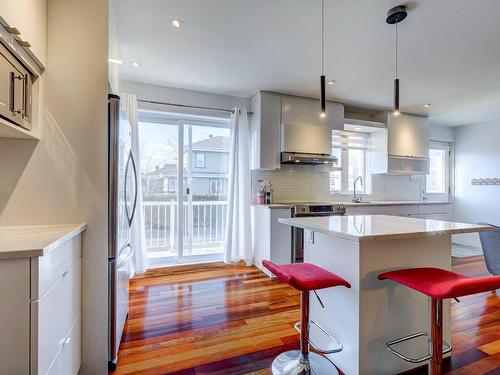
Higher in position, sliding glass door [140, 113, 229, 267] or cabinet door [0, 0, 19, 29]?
cabinet door [0, 0, 19, 29]

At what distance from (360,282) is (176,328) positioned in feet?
5.04

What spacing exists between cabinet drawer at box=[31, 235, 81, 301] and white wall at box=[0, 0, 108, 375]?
22cm

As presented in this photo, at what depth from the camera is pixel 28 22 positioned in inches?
54.7

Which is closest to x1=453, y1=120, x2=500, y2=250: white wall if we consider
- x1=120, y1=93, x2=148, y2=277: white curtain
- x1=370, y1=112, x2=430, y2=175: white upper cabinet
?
x1=370, y1=112, x2=430, y2=175: white upper cabinet

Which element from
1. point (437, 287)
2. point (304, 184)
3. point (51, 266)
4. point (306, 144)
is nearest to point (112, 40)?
point (51, 266)

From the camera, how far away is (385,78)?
326cm

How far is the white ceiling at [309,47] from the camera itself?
6.62 feet

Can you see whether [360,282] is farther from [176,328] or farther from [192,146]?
[192,146]

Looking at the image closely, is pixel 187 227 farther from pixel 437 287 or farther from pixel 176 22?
pixel 437 287

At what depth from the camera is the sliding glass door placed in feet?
12.2

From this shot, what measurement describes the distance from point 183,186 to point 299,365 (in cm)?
277

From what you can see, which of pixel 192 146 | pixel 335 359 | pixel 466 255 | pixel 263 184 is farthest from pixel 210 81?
pixel 466 255

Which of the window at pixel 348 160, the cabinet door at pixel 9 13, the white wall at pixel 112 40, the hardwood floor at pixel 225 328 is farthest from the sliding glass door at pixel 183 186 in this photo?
the cabinet door at pixel 9 13

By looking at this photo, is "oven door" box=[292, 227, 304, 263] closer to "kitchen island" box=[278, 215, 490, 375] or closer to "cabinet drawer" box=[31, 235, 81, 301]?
"kitchen island" box=[278, 215, 490, 375]
